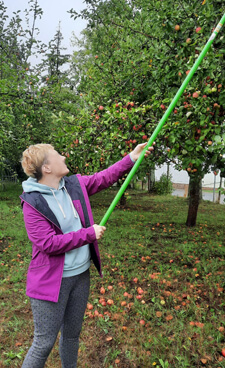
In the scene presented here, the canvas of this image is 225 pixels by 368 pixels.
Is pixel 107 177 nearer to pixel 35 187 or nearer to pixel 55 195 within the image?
pixel 55 195

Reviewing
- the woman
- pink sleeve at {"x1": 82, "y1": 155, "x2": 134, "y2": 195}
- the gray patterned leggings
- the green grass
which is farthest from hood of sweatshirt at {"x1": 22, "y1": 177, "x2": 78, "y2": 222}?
the green grass

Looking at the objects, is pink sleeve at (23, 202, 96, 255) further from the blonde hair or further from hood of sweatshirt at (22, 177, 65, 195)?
the blonde hair

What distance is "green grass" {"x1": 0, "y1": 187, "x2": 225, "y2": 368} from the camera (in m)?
2.73

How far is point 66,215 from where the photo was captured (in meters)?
1.86

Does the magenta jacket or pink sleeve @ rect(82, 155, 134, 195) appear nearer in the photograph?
the magenta jacket

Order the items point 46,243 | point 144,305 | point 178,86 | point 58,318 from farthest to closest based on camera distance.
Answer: point 178,86 < point 144,305 < point 58,318 < point 46,243

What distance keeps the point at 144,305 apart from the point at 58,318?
6.92ft

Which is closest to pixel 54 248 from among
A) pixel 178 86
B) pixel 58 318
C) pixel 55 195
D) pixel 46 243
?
pixel 46 243

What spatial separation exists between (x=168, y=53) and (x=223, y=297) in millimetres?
3504

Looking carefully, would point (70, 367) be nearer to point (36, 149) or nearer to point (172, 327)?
point (172, 327)

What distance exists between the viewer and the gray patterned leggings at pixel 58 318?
176cm

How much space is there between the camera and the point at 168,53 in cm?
378

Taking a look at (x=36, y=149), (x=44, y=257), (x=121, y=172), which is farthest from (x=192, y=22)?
(x=44, y=257)

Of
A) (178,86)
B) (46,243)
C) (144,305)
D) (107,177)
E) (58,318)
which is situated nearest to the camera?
(46,243)
